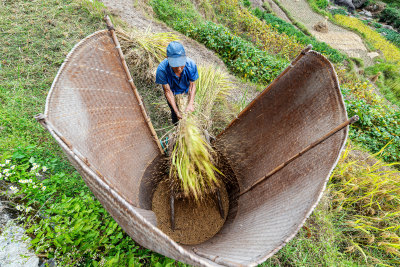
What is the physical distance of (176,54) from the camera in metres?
1.52

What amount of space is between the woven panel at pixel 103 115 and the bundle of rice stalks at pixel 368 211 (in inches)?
77.6

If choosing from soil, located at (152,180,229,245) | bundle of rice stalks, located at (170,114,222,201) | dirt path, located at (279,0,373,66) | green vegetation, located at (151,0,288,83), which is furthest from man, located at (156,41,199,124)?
dirt path, located at (279,0,373,66)

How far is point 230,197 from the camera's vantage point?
1.99 meters

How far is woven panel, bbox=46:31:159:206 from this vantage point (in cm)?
121

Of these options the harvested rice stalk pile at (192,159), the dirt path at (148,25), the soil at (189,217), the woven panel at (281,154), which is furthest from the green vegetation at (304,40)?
the soil at (189,217)

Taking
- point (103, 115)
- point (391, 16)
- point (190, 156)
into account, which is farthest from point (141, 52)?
point (391, 16)

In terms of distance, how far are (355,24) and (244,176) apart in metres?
19.4

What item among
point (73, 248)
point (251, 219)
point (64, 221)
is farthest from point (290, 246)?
point (64, 221)

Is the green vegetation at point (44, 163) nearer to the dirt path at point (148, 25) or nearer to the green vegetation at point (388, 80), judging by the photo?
the dirt path at point (148, 25)

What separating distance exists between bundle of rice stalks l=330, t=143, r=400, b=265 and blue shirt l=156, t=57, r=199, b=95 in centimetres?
186

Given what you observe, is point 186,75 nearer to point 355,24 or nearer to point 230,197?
point 230,197

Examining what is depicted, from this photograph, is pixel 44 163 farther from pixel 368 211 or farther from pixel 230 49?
pixel 230 49

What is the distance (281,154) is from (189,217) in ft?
3.40

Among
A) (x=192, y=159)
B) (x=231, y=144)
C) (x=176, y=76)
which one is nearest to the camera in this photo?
(x=192, y=159)
